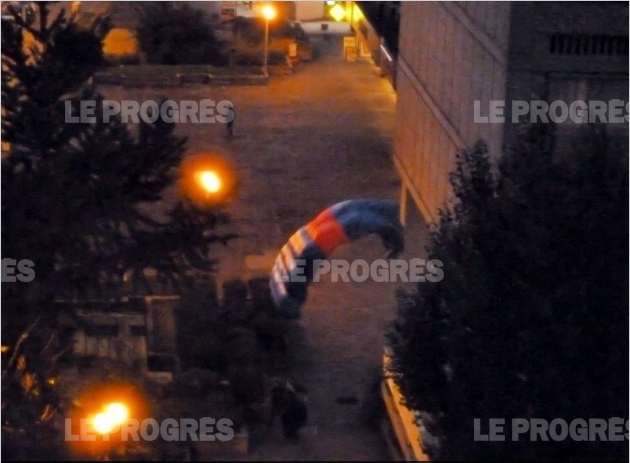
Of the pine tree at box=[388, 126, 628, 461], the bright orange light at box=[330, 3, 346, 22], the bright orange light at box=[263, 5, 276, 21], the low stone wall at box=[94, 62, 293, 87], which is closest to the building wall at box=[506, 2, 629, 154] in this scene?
the pine tree at box=[388, 126, 628, 461]

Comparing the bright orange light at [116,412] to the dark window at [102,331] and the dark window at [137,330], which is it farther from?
the dark window at [137,330]

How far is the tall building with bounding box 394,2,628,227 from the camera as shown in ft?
26.9

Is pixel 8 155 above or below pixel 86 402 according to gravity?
above

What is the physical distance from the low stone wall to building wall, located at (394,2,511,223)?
11183 millimetres

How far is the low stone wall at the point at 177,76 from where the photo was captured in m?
24.7

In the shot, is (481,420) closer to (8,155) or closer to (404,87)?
(8,155)

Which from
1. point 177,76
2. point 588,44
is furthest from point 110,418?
point 177,76

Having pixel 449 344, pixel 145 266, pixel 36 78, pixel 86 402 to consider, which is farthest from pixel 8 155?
pixel 449 344

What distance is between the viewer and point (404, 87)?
13695 mm

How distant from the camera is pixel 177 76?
24.8 metres

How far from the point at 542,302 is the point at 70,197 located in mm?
3853

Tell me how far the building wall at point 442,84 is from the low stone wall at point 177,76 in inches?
440

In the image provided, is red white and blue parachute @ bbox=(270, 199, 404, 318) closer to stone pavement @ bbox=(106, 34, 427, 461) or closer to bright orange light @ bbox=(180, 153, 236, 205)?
stone pavement @ bbox=(106, 34, 427, 461)

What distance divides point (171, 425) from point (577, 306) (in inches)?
172
